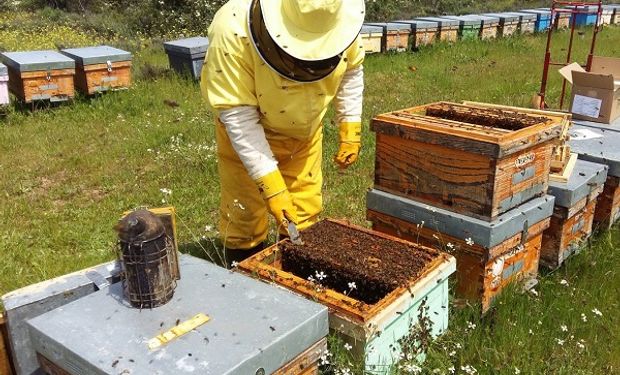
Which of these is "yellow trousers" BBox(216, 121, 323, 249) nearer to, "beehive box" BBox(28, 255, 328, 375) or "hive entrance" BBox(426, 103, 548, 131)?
"hive entrance" BBox(426, 103, 548, 131)

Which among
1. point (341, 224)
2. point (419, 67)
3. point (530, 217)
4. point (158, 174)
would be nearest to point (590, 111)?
point (530, 217)

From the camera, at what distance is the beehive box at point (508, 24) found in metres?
13.0

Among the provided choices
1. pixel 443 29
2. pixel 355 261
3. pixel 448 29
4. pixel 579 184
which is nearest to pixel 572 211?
pixel 579 184

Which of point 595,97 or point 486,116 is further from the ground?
point 486,116

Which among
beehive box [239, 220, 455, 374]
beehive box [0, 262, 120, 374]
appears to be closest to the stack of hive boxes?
beehive box [239, 220, 455, 374]

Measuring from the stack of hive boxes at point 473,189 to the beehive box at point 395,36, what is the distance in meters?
8.08

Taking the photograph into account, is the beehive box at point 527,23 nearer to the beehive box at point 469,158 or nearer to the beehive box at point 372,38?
the beehive box at point 372,38

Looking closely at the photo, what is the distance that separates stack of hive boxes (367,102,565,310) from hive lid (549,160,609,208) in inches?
5.7

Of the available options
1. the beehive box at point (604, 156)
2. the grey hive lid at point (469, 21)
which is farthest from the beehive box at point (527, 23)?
the beehive box at point (604, 156)

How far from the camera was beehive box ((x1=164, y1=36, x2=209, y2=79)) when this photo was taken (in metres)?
7.93

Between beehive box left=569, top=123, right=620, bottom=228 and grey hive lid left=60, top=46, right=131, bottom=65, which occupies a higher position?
grey hive lid left=60, top=46, right=131, bottom=65

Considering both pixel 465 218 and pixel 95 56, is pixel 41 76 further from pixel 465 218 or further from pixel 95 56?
pixel 465 218

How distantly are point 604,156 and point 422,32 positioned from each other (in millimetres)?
8499

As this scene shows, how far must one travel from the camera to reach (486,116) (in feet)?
9.61
